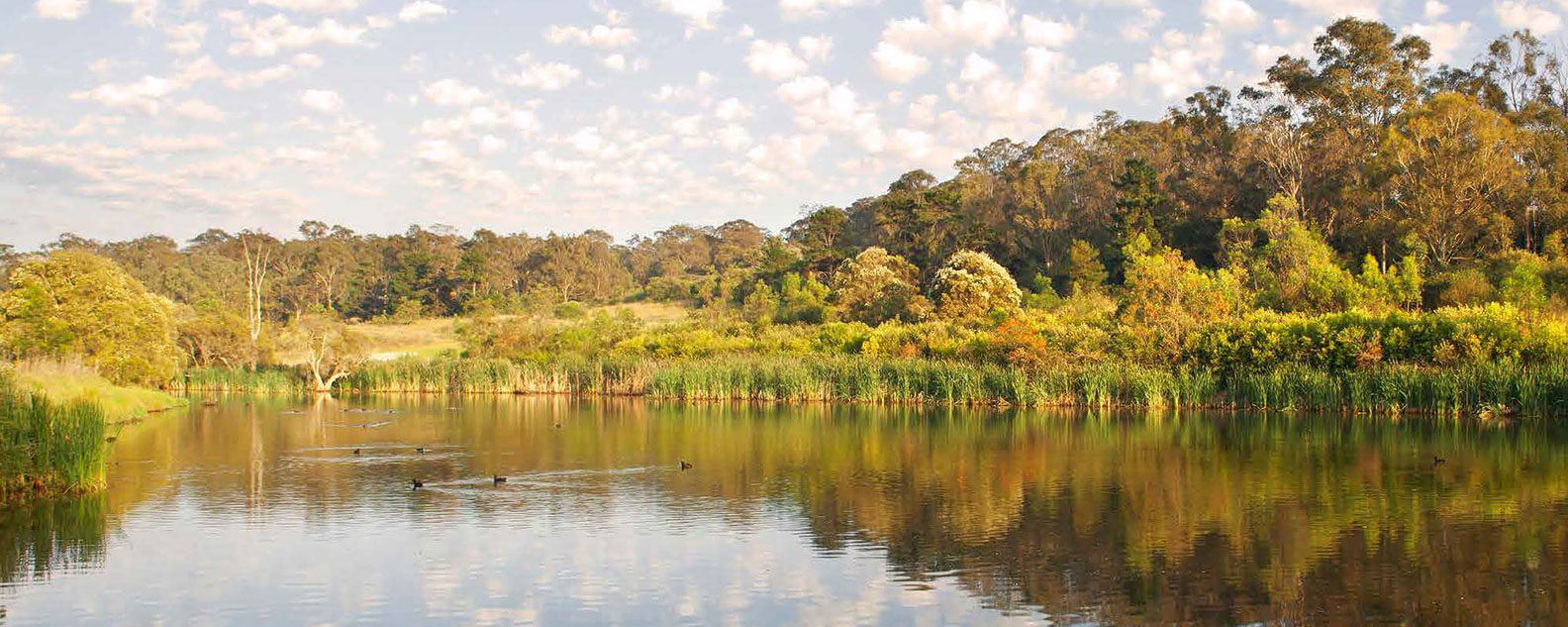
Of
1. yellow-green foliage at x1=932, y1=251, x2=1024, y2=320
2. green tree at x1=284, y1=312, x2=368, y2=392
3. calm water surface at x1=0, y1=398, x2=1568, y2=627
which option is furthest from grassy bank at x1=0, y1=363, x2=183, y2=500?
yellow-green foliage at x1=932, y1=251, x2=1024, y2=320

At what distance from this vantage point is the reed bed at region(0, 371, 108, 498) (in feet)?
52.1

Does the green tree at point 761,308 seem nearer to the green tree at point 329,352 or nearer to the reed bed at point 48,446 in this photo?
the green tree at point 329,352

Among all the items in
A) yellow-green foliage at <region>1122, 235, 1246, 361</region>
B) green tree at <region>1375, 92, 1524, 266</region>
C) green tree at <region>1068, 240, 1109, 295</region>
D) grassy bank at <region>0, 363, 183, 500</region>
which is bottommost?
grassy bank at <region>0, 363, 183, 500</region>

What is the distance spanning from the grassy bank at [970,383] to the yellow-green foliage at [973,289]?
30.6 ft

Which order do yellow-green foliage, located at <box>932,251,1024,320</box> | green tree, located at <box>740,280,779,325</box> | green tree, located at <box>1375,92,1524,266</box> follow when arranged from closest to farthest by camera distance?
1. green tree, located at <box>1375,92,1524,266</box>
2. yellow-green foliage, located at <box>932,251,1024,320</box>
3. green tree, located at <box>740,280,779,325</box>

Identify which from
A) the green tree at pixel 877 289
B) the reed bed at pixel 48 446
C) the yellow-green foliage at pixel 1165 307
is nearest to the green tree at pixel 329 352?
the green tree at pixel 877 289

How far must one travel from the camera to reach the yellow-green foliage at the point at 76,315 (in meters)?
36.3

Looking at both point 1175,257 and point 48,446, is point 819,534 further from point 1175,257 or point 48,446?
point 1175,257

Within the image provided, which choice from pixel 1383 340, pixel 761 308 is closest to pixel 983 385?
pixel 1383 340

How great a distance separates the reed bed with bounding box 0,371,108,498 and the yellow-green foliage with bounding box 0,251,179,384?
2182cm

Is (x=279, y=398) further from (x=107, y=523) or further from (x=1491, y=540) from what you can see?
(x=1491, y=540)

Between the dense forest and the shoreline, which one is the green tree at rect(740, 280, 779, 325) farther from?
the shoreline

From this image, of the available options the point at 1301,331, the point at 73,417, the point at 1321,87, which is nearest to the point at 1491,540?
the point at 73,417

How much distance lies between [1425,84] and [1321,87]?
17.1 ft
